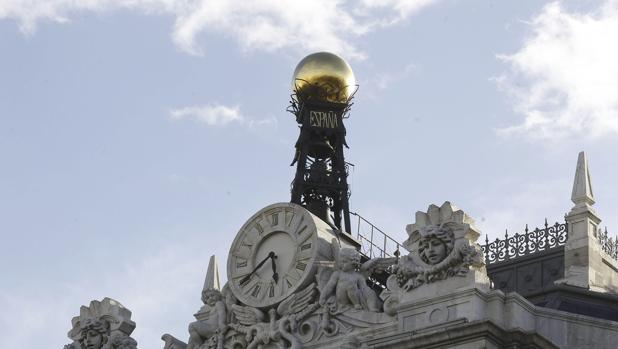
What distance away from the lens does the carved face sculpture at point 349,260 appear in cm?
4397

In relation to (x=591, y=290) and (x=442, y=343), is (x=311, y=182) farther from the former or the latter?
(x=442, y=343)

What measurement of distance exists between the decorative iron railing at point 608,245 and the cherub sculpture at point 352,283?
26.0ft

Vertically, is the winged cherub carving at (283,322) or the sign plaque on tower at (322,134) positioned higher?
the sign plaque on tower at (322,134)

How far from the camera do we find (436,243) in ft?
137

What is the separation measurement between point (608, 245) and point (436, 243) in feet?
30.9

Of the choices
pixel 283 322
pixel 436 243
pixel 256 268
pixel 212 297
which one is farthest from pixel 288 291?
pixel 436 243

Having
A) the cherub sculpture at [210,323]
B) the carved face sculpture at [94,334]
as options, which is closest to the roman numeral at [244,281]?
the cherub sculpture at [210,323]

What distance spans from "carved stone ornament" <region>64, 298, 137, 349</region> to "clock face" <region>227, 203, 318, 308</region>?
4278mm

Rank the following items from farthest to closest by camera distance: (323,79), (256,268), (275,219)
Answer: (323,79), (275,219), (256,268)

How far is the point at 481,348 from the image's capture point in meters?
39.6

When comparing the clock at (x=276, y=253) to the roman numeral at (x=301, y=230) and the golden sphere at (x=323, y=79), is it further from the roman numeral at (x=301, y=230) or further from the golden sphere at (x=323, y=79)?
the golden sphere at (x=323, y=79)

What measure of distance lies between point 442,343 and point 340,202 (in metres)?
16.4

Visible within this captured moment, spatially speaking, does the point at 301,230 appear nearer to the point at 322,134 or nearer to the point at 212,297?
the point at 212,297

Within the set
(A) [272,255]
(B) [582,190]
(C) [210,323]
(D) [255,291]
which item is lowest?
(C) [210,323]
